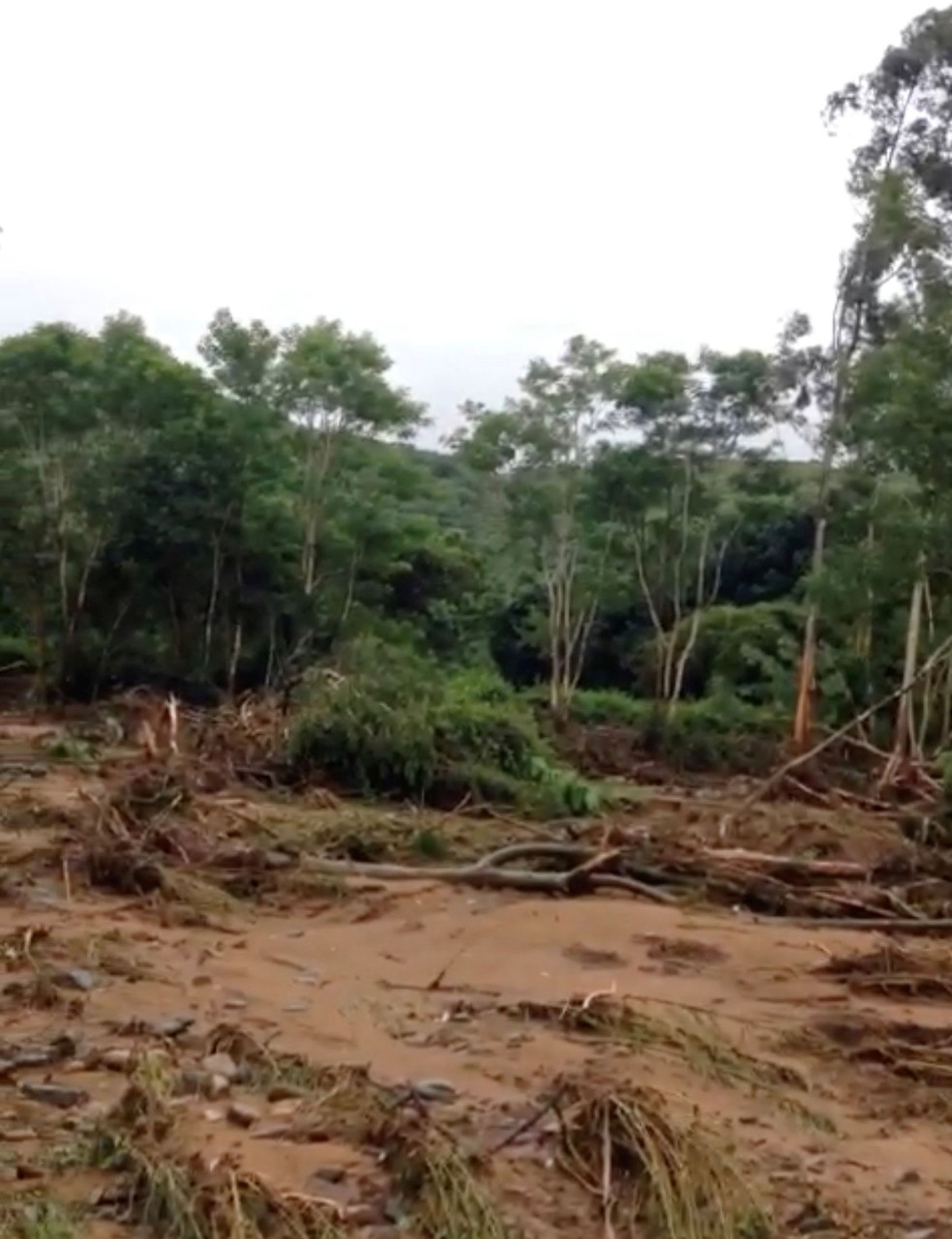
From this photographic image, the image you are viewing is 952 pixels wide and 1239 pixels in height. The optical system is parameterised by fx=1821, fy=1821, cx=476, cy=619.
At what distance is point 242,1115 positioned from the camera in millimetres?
5980

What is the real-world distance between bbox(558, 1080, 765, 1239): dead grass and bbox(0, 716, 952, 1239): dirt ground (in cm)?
3

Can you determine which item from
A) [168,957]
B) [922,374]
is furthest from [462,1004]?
[922,374]

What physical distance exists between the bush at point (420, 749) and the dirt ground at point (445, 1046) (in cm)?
521

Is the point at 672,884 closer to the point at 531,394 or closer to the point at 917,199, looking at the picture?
the point at 917,199

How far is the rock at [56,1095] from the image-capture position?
604 centimetres

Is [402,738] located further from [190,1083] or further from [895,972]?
[190,1083]

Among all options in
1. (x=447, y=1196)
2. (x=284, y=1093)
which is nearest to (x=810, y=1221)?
(x=447, y=1196)

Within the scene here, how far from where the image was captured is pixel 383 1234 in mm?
5004

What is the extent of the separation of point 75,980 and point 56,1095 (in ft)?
6.60

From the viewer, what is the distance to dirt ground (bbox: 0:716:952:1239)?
5.41 meters

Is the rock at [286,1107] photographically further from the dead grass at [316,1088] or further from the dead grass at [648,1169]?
the dead grass at [648,1169]

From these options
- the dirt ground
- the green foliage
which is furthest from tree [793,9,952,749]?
the dirt ground

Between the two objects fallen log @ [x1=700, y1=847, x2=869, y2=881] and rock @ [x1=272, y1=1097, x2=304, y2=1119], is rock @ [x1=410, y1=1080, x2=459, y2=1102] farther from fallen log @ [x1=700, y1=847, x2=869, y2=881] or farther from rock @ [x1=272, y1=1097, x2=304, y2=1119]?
fallen log @ [x1=700, y1=847, x2=869, y2=881]

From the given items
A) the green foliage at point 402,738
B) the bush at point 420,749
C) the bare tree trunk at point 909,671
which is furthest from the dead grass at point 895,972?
the bare tree trunk at point 909,671
